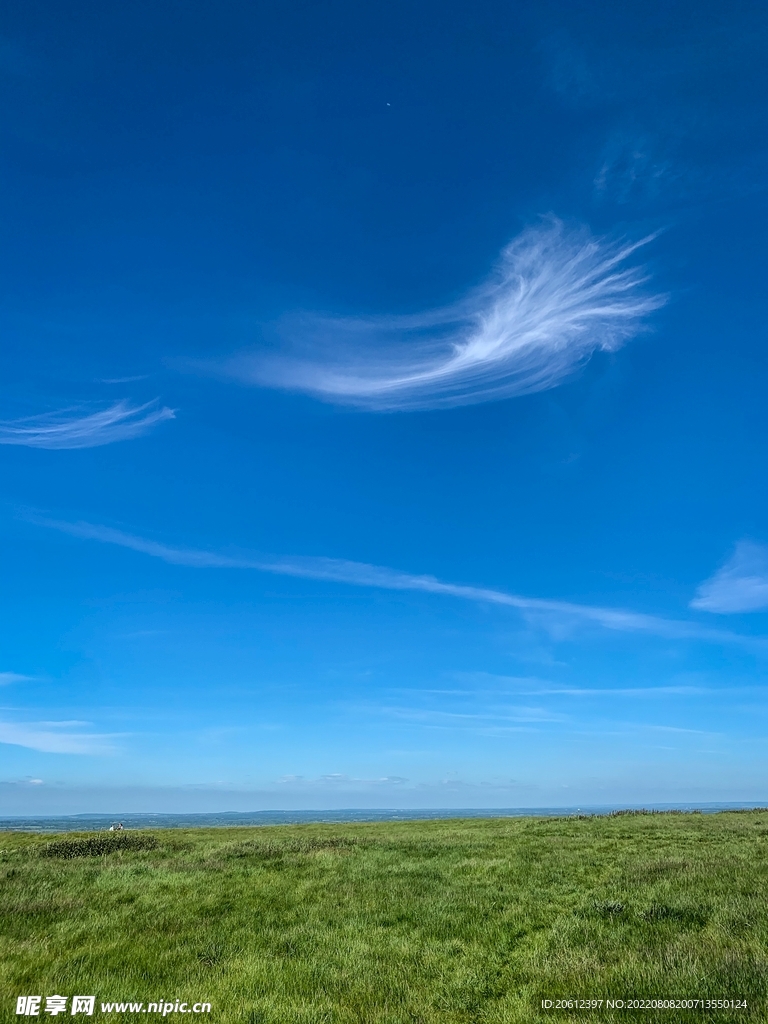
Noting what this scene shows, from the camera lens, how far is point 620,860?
76.5 feet

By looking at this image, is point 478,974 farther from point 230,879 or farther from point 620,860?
point 620,860

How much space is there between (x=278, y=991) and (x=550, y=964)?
5.34 m

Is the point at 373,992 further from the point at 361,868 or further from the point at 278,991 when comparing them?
the point at 361,868

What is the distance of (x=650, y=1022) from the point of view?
28.5ft

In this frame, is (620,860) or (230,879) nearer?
(230,879)

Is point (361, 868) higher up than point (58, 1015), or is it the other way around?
point (58, 1015)

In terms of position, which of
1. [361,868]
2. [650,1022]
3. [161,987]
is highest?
[650,1022]

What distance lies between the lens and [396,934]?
14.4m

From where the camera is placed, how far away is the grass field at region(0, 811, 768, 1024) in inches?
397

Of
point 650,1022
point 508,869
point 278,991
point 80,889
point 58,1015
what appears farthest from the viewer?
point 508,869

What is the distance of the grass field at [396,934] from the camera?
397 inches

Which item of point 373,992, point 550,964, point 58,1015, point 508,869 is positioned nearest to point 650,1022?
point 550,964

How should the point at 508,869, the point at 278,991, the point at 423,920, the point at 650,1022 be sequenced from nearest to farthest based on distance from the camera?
the point at 650,1022, the point at 278,991, the point at 423,920, the point at 508,869

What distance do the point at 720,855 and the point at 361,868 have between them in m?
14.9
